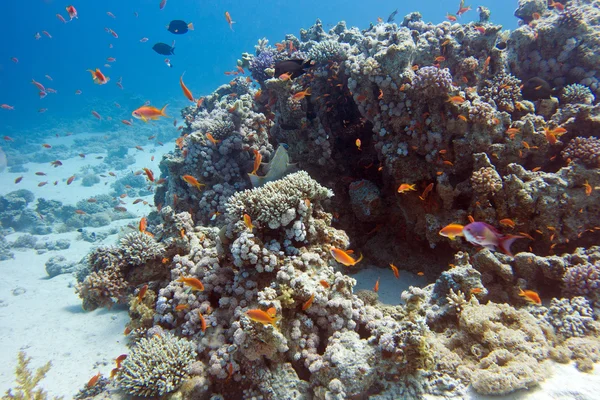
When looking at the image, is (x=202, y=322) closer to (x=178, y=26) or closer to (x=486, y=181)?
(x=486, y=181)

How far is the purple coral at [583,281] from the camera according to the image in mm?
3910

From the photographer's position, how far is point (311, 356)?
366cm

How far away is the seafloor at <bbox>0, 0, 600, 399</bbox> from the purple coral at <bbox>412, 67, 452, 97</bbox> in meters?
0.03

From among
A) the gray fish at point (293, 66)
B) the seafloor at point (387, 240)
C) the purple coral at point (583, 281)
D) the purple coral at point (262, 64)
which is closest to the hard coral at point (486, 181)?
the seafloor at point (387, 240)

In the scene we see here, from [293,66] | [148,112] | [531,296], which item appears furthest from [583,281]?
[148,112]

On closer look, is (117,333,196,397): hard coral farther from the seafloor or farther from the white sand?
the white sand

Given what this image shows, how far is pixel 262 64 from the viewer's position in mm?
8969

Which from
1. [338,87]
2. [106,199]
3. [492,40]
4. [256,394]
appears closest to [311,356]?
[256,394]

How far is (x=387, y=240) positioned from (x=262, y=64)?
21.9ft

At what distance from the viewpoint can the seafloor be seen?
3443 mm

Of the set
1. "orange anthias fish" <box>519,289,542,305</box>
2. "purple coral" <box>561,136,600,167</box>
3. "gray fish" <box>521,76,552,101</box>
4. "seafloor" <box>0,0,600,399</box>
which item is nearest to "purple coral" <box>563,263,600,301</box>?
"seafloor" <box>0,0,600,399</box>

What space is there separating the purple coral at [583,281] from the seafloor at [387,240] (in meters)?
0.02

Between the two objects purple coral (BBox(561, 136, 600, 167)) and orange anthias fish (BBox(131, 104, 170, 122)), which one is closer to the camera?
purple coral (BBox(561, 136, 600, 167))

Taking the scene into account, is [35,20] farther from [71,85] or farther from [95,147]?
[95,147]
